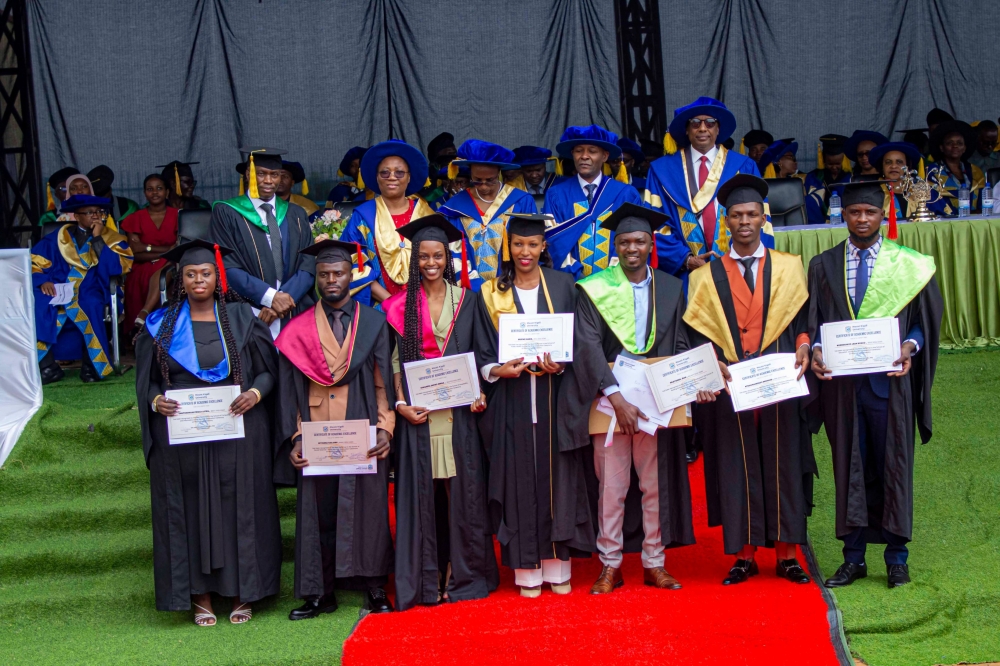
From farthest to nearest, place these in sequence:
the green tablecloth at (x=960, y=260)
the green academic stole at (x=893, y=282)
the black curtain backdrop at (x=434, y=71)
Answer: the black curtain backdrop at (x=434, y=71), the green tablecloth at (x=960, y=260), the green academic stole at (x=893, y=282)

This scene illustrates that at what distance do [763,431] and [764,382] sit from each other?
0.36 meters

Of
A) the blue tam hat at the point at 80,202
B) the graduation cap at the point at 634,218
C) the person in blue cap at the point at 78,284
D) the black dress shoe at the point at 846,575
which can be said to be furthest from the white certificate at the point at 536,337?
the blue tam hat at the point at 80,202

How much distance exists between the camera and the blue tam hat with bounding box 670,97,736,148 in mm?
5953

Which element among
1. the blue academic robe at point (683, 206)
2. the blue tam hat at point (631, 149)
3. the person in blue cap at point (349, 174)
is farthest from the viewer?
the person in blue cap at point (349, 174)

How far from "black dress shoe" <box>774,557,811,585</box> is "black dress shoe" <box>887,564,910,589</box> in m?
0.38

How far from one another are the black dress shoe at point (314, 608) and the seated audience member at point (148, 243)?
469cm

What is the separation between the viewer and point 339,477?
198 inches

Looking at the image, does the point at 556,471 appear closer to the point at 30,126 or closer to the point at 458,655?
the point at 458,655

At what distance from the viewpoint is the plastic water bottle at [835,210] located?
28.5ft

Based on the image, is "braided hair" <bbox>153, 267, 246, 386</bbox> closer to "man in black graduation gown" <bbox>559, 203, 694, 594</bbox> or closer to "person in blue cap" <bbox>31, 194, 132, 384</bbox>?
"man in black graduation gown" <bbox>559, 203, 694, 594</bbox>

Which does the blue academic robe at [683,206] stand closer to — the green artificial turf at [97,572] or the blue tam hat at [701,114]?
the blue tam hat at [701,114]

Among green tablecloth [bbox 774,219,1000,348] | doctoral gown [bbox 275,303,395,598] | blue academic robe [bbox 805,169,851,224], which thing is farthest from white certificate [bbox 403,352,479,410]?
blue academic robe [bbox 805,169,851,224]

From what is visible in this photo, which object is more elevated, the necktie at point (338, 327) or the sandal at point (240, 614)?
the necktie at point (338, 327)

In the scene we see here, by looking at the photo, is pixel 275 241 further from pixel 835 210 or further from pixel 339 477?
pixel 835 210
